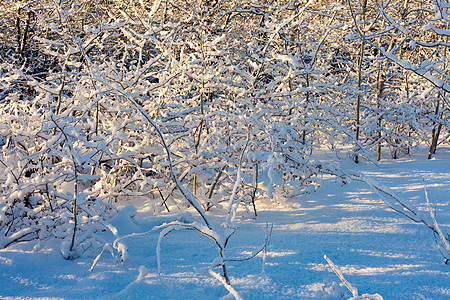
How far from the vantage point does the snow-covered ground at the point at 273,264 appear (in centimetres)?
160

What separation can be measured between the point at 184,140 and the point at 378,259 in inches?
90.1

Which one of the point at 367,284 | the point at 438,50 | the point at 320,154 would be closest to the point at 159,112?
the point at 367,284

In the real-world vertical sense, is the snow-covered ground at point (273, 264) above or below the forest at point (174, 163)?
below

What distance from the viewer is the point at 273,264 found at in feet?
6.16

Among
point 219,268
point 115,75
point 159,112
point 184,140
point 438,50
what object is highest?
point 438,50

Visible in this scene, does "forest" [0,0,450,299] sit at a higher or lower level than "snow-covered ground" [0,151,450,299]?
higher

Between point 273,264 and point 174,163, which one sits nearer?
point 273,264

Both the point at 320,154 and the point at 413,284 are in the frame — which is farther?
the point at 320,154

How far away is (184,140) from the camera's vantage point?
12.2 feet

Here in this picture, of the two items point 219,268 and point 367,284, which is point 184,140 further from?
point 367,284

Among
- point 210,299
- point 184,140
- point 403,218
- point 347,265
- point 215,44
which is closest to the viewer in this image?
point 210,299

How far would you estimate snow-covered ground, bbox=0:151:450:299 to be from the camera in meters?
1.60

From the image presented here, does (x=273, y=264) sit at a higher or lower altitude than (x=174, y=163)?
lower

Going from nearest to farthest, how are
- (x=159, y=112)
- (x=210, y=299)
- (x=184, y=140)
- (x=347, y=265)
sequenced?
(x=210, y=299)
(x=347, y=265)
(x=159, y=112)
(x=184, y=140)
